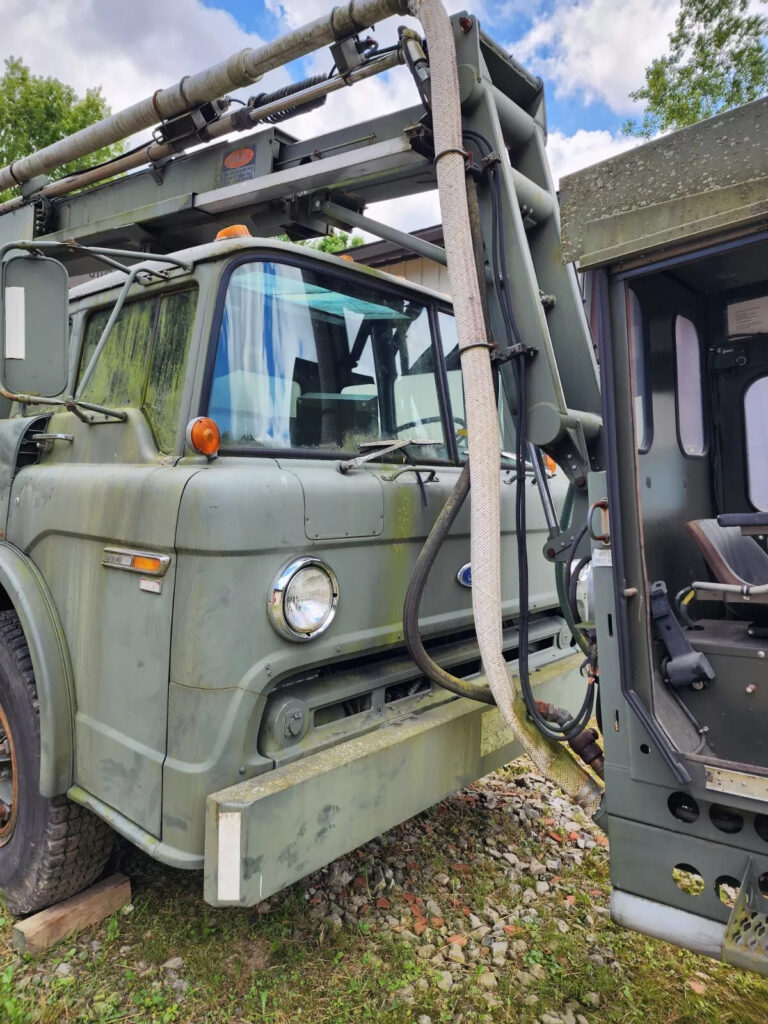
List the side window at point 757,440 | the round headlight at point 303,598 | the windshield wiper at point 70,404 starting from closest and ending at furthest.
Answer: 1. the round headlight at point 303,598
2. the windshield wiper at point 70,404
3. the side window at point 757,440

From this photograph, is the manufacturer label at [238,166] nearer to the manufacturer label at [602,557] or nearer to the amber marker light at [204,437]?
the amber marker light at [204,437]

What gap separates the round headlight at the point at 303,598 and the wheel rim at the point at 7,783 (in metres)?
1.41

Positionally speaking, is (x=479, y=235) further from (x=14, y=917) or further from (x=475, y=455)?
(x=14, y=917)

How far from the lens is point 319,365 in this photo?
2.69m

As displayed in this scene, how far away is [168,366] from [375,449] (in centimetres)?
83

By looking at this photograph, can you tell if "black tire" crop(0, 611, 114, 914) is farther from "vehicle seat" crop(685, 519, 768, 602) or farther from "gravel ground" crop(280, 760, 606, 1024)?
"vehicle seat" crop(685, 519, 768, 602)

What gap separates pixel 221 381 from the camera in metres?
2.40

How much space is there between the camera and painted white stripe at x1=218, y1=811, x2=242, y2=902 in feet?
Result: 6.27

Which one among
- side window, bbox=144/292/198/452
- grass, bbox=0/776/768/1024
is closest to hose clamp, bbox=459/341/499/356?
side window, bbox=144/292/198/452

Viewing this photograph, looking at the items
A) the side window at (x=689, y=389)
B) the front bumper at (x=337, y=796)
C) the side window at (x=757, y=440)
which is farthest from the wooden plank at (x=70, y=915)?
the side window at (x=757, y=440)

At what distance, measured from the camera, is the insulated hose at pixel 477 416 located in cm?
244

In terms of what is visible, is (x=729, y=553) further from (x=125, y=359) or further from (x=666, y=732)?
(x=125, y=359)

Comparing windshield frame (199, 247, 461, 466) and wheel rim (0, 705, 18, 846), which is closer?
windshield frame (199, 247, 461, 466)

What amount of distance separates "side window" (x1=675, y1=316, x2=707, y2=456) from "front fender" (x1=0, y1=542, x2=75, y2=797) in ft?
8.40
